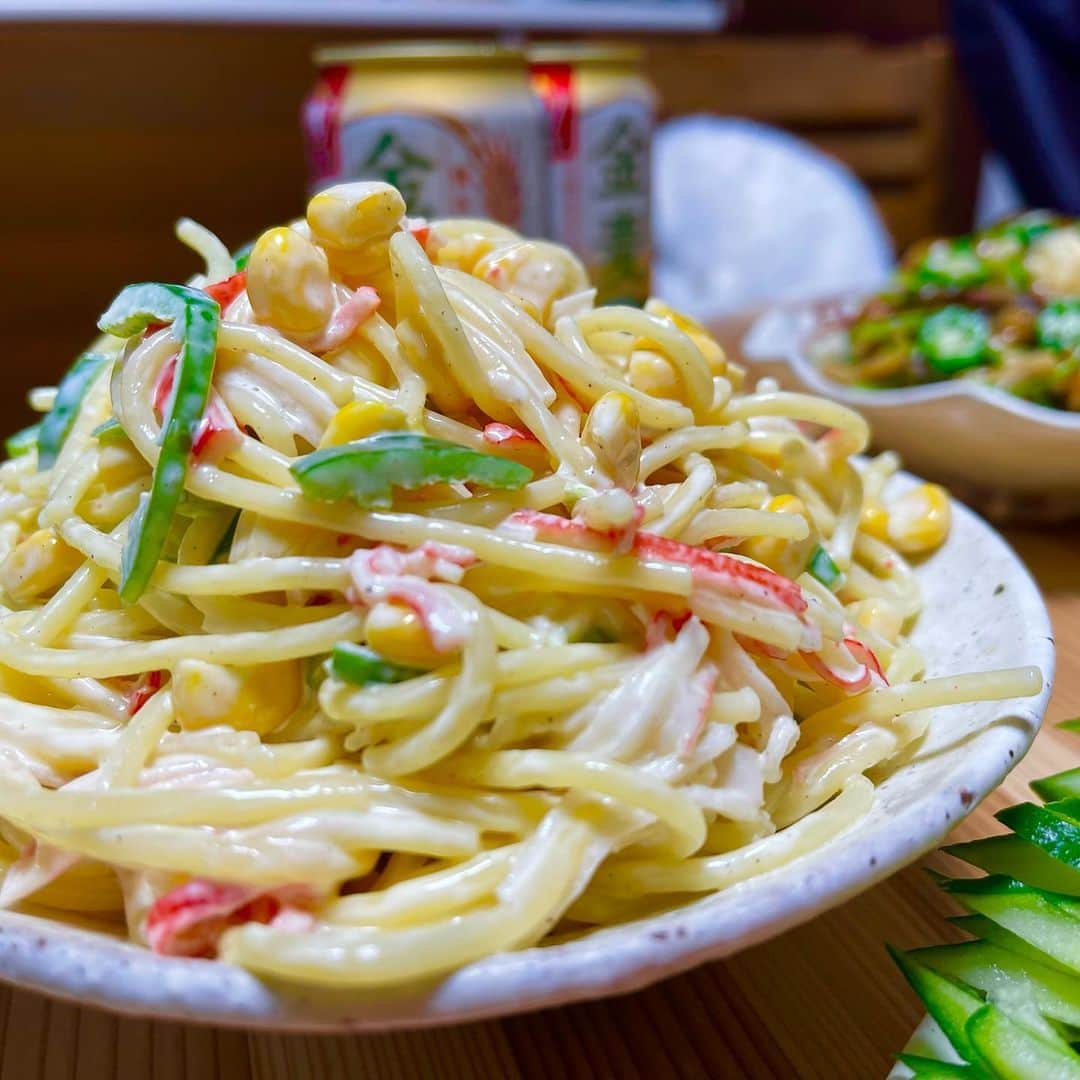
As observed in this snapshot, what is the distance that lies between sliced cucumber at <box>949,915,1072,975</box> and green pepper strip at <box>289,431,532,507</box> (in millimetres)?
711

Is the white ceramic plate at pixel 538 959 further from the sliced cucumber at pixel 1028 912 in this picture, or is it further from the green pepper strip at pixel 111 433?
the green pepper strip at pixel 111 433

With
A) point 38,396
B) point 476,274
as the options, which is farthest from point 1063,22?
point 38,396

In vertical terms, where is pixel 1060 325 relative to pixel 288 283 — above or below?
below

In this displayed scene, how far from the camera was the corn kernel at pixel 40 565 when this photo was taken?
4.11 feet

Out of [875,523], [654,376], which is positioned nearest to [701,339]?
[654,376]

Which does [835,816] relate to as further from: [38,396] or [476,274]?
[38,396]

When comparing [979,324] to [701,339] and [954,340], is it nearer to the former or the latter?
[954,340]

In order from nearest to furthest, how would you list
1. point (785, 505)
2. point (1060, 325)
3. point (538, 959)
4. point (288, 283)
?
point (538, 959), point (288, 283), point (785, 505), point (1060, 325)

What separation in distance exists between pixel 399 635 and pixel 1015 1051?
0.66m

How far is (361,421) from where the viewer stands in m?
1.08

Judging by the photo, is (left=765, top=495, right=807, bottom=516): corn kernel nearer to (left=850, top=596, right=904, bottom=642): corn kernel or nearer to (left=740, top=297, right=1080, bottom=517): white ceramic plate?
(left=850, top=596, right=904, bottom=642): corn kernel

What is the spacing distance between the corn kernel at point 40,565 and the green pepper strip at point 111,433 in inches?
5.0

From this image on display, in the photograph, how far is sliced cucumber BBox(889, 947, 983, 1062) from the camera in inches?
38.7

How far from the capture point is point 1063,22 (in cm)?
484
